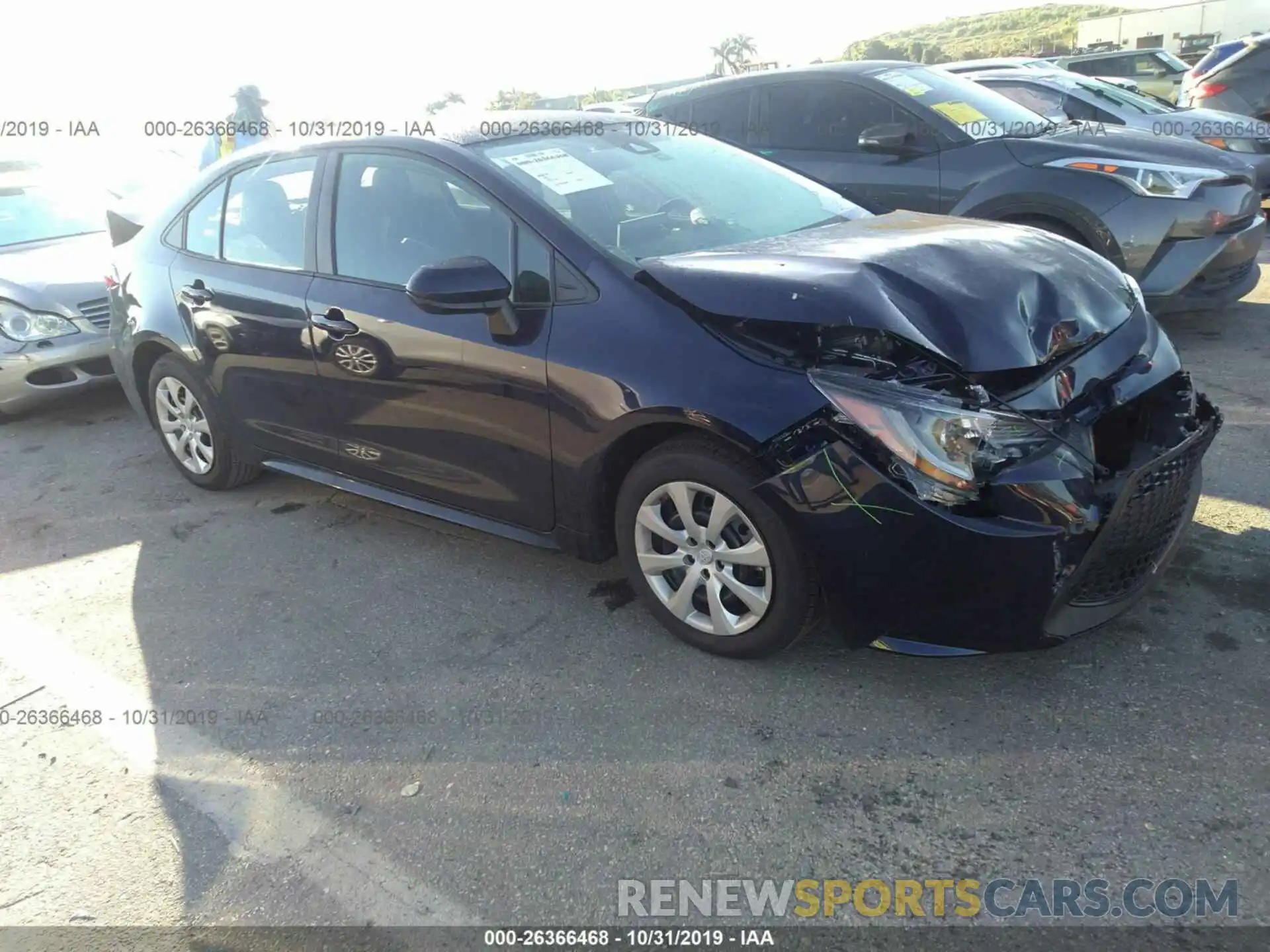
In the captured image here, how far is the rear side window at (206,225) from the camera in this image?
4.43 meters

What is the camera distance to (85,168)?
26.1 feet

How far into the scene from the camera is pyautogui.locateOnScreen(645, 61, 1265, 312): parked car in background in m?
5.62

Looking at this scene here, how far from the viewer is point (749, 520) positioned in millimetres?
2832

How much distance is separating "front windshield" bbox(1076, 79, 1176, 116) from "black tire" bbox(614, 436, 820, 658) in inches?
260

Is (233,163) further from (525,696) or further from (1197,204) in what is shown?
(1197,204)

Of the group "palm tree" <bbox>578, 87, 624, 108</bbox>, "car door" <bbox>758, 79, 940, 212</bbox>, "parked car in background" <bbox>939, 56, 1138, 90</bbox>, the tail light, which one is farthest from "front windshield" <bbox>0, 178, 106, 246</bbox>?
the tail light

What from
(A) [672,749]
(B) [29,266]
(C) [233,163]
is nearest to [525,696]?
(A) [672,749]

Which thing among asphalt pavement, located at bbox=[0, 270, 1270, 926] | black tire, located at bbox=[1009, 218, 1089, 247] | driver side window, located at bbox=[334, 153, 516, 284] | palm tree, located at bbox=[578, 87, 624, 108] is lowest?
asphalt pavement, located at bbox=[0, 270, 1270, 926]

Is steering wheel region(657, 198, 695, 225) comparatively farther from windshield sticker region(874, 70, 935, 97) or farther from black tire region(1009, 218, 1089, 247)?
windshield sticker region(874, 70, 935, 97)

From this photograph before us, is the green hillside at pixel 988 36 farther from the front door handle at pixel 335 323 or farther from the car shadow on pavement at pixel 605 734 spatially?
the car shadow on pavement at pixel 605 734

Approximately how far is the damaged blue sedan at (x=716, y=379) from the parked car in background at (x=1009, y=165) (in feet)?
5.99

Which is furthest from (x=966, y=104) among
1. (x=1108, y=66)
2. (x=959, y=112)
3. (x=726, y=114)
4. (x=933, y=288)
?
(x=1108, y=66)

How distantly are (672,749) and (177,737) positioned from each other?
153cm

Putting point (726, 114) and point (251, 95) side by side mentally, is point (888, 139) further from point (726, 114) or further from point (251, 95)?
point (251, 95)
